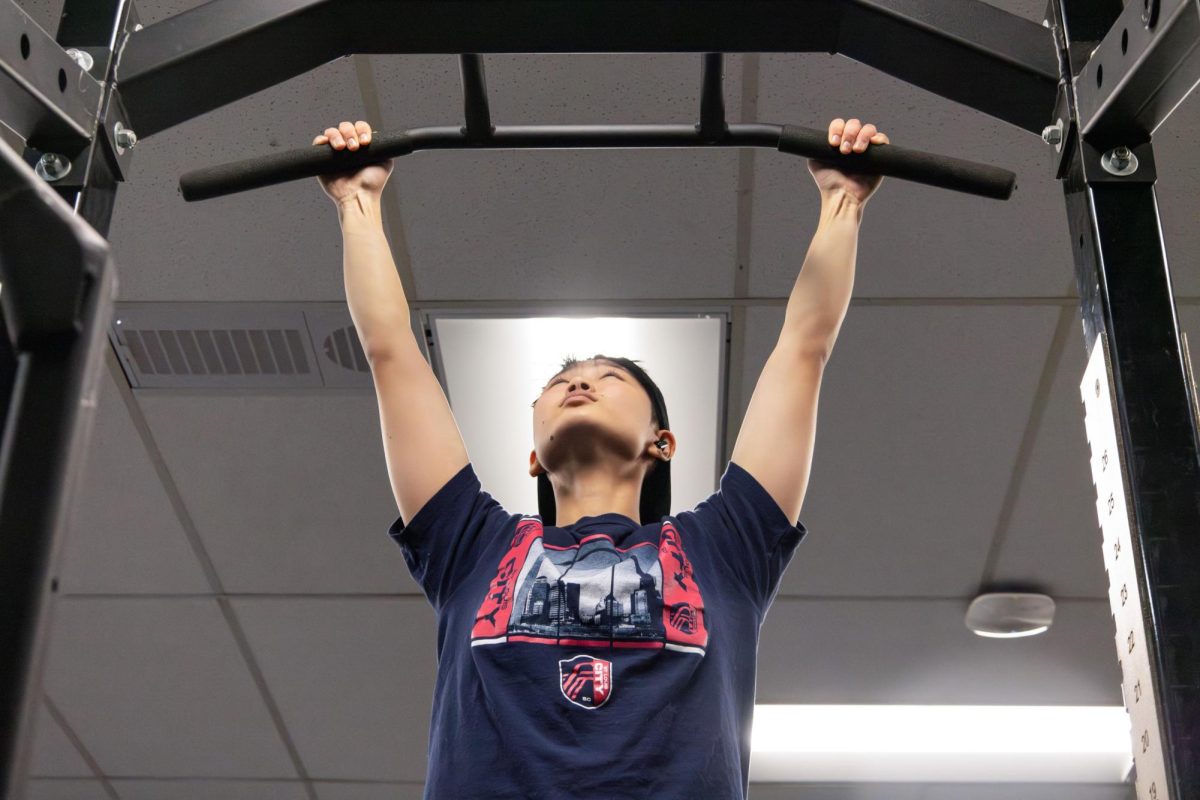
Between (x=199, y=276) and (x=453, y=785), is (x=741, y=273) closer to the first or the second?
(x=199, y=276)

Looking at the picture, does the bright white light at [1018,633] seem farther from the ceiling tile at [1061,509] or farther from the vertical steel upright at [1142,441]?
the vertical steel upright at [1142,441]

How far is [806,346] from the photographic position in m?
1.25

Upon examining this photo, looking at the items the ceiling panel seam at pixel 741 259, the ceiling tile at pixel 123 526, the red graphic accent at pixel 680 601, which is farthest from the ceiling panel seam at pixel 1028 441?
the ceiling tile at pixel 123 526

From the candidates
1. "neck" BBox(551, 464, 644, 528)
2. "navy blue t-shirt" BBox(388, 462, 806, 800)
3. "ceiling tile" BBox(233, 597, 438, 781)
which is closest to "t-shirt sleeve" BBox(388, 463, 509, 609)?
"navy blue t-shirt" BBox(388, 462, 806, 800)

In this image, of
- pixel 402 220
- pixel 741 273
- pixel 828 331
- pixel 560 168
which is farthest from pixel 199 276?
pixel 828 331

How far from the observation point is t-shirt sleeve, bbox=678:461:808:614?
1151mm

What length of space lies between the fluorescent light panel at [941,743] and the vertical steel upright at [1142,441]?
231 centimetres

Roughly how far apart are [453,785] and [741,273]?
1205 millimetres

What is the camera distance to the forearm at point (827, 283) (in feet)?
4.11

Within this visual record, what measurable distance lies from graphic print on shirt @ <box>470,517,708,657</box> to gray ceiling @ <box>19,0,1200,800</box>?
0.87 meters

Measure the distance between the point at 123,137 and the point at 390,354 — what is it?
13.0 inches

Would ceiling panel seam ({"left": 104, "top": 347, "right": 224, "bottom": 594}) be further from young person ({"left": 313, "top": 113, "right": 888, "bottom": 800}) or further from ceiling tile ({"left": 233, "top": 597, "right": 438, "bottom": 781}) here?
young person ({"left": 313, "top": 113, "right": 888, "bottom": 800})

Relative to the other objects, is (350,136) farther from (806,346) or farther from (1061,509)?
(1061,509)

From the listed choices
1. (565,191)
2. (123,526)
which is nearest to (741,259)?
(565,191)
